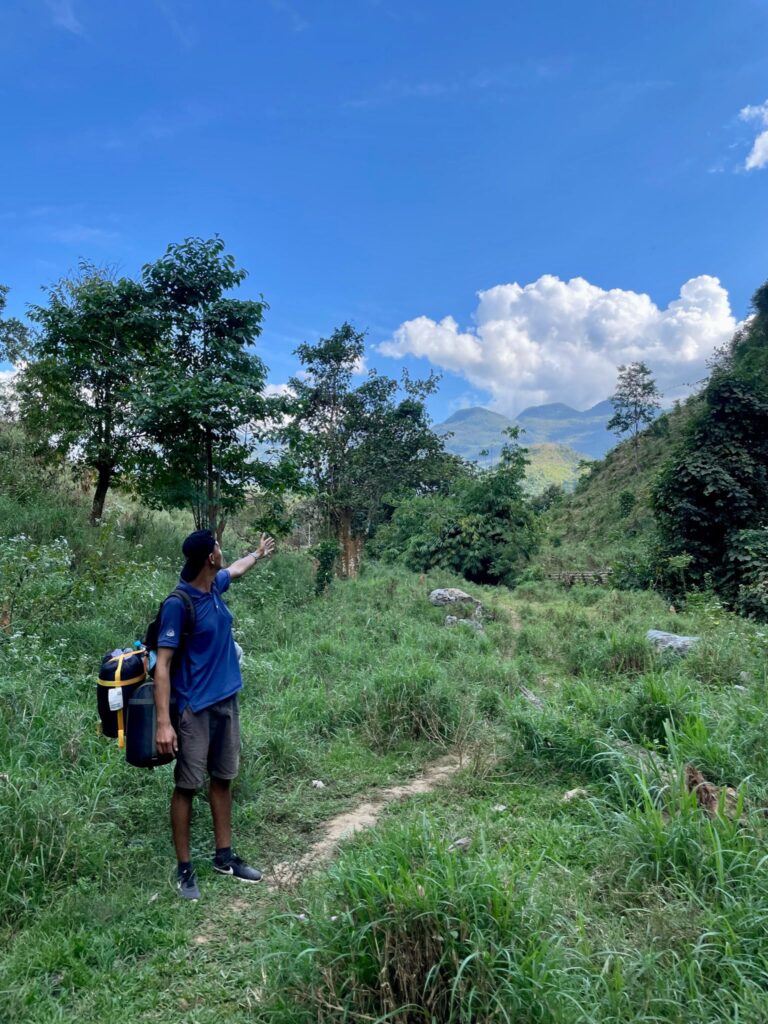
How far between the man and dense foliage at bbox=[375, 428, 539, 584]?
13760 mm

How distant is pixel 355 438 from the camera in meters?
18.8

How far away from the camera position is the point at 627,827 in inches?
108

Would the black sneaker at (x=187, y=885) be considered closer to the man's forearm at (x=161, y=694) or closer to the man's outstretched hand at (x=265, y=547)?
the man's forearm at (x=161, y=694)

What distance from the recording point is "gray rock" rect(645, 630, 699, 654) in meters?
6.50

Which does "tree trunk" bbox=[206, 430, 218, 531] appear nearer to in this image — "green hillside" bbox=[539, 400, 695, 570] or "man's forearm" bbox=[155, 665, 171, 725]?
"man's forearm" bbox=[155, 665, 171, 725]

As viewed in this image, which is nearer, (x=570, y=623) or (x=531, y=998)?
(x=531, y=998)

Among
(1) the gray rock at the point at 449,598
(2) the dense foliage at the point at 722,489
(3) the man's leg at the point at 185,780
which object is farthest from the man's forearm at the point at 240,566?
(2) the dense foliage at the point at 722,489

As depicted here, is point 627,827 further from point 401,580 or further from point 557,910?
point 401,580

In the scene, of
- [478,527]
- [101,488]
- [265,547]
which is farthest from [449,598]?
[265,547]

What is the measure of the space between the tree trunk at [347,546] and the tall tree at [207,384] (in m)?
7.31

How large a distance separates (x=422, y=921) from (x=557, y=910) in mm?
673

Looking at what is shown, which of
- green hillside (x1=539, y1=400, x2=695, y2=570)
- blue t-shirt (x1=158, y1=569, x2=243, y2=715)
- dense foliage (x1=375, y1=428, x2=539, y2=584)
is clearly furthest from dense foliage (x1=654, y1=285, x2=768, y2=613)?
blue t-shirt (x1=158, y1=569, x2=243, y2=715)

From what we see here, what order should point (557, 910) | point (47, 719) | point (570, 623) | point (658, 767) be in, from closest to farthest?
point (557, 910) → point (658, 767) → point (47, 719) → point (570, 623)

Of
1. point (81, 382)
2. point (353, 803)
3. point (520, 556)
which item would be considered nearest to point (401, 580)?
point (520, 556)
